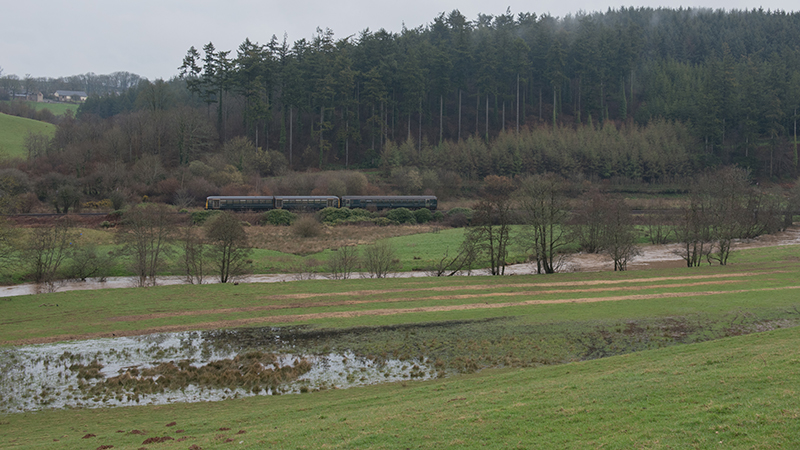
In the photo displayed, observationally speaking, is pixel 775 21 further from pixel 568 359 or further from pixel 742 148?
pixel 568 359

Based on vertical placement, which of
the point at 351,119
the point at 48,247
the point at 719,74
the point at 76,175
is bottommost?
the point at 48,247

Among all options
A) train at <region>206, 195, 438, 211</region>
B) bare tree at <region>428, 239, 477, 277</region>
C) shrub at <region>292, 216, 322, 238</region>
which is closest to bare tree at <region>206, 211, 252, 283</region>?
bare tree at <region>428, 239, 477, 277</region>

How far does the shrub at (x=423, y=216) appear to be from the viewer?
73.9 m

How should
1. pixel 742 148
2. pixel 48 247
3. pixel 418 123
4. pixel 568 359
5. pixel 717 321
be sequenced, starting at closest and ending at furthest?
1. pixel 568 359
2. pixel 717 321
3. pixel 48 247
4. pixel 742 148
5. pixel 418 123

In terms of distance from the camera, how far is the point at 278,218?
69.5 m

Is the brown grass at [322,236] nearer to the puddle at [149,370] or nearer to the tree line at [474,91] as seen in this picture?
the puddle at [149,370]

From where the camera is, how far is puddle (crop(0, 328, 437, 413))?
60.1ft

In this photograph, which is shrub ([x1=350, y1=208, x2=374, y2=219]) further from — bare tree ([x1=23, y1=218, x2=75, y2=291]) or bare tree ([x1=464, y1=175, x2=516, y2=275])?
bare tree ([x1=23, y1=218, x2=75, y2=291])

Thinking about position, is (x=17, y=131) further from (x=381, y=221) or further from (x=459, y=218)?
(x=459, y=218)

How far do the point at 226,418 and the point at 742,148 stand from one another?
11511 centimetres

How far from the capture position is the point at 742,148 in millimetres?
101562

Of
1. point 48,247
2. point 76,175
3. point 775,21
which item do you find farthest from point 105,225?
point 775,21

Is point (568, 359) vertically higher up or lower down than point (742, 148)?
lower down

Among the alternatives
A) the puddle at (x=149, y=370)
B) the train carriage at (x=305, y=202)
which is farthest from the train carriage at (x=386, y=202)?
the puddle at (x=149, y=370)
